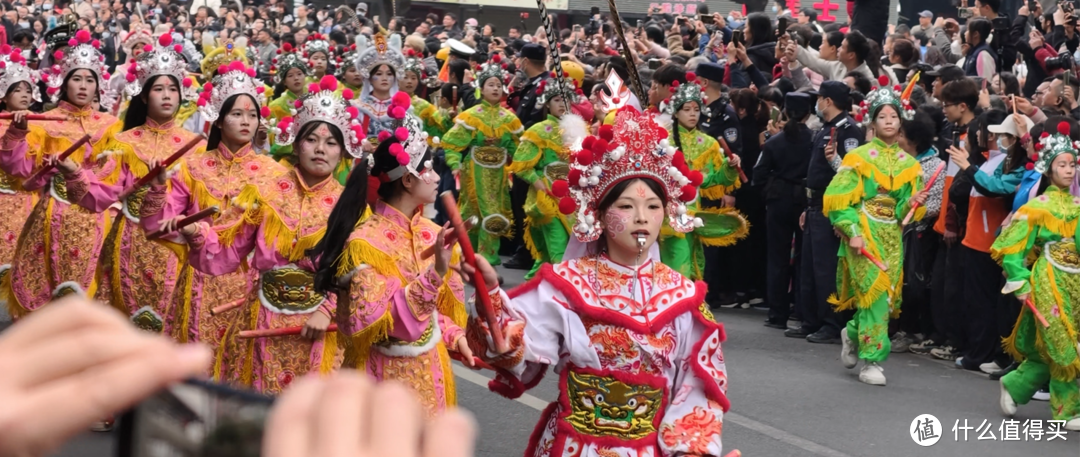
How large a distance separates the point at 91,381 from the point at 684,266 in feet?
30.5

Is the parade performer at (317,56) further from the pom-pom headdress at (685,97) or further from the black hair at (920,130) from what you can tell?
the black hair at (920,130)

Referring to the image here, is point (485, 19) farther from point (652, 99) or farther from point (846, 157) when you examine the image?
point (846, 157)

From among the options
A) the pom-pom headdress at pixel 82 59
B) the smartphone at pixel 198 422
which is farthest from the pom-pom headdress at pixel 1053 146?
the smartphone at pixel 198 422

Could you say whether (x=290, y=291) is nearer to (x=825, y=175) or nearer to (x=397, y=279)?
(x=397, y=279)

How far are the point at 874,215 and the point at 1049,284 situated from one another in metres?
1.50

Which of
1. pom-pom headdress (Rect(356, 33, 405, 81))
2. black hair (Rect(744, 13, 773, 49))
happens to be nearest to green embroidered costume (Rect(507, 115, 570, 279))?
pom-pom headdress (Rect(356, 33, 405, 81))

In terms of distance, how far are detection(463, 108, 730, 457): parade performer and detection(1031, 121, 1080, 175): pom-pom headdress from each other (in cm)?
366

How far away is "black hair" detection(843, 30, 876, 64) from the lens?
11.8 m

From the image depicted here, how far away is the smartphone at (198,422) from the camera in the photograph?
75 cm

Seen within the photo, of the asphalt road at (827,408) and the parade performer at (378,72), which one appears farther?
the parade performer at (378,72)

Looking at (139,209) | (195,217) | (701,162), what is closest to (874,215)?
(701,162)

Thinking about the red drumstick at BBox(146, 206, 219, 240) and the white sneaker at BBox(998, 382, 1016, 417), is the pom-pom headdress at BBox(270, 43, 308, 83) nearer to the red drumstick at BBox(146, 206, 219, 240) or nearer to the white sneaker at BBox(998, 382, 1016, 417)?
the red drumstick at BBox(146, 206, 219, 240)

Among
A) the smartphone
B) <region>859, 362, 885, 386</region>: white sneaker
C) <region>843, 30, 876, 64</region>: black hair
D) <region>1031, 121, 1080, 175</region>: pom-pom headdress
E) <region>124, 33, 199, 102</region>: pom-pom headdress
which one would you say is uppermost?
the smartphone

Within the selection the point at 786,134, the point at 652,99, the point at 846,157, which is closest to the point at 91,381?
the point at 846,157
